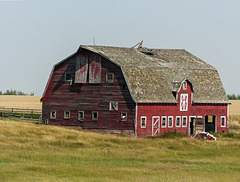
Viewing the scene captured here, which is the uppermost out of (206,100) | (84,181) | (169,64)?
(169,64)

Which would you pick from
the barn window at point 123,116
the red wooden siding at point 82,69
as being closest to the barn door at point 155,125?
the barn window at point 123,116

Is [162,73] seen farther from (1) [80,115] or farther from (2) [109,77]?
(1) [80,115]

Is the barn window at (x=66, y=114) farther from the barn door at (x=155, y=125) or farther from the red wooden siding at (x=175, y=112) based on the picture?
the barn door at (x=155, y=125)

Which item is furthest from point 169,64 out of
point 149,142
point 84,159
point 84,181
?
point 84,181

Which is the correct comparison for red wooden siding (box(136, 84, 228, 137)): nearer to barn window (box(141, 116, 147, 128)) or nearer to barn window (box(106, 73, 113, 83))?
barn window (box(141, 116, 147, 128))

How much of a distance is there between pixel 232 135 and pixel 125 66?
37.8ft

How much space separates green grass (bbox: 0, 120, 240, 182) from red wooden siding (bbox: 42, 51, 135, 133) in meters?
5.22

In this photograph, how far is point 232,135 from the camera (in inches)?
2007

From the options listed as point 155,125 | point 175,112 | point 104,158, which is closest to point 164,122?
point 155,125

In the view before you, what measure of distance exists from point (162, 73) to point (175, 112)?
368 cm

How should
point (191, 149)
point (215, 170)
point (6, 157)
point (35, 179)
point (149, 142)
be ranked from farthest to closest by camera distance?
point (149, 142) < point (191, 149) < point (6, 157) < point (215, 170) < point (35, 179)

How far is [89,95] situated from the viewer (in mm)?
49781

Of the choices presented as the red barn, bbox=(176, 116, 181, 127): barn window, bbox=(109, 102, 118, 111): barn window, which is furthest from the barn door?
bbox=(109, 102, 118, 111): barn window

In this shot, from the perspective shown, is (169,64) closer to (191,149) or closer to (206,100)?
(206,100)
